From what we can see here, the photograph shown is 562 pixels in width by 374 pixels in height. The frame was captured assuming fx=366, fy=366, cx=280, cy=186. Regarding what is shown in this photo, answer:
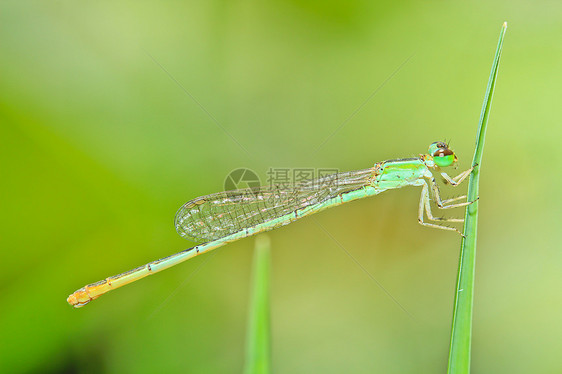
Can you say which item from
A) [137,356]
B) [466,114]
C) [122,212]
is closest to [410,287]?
[466,114]

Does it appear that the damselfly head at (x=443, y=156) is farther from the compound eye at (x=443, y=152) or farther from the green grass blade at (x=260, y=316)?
the green grass blade at (x=260, y=316)

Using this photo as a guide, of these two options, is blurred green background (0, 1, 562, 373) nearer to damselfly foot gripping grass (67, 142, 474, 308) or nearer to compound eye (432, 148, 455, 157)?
damselfly foot gripping grass (67, 142, 474, 308)

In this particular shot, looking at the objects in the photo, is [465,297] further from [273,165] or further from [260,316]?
[273,165]

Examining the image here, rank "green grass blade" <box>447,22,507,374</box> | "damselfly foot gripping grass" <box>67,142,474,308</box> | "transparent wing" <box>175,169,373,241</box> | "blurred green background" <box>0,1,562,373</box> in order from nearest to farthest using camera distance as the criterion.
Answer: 1. "green grass blade" <box>447,22,507,374</box>
2. "damselfly foot gripping grass" <box>67,142,474,308</box>
3. "blurred green background" <box>0,1,562,373</box>
4. "transparent wing" <box>175,169,373,241</box>

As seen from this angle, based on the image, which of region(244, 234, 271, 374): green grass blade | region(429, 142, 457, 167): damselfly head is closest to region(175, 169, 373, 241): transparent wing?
region(429, 142, 457, 167): damselfly head

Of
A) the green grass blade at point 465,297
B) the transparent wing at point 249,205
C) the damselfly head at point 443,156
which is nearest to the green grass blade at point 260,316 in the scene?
the green grass blade at point 465,297

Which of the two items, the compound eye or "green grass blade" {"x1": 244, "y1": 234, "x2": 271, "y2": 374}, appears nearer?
"green grass blade" {"x1": 244, "y1": 234, "x2": 271, "y2": 374}
